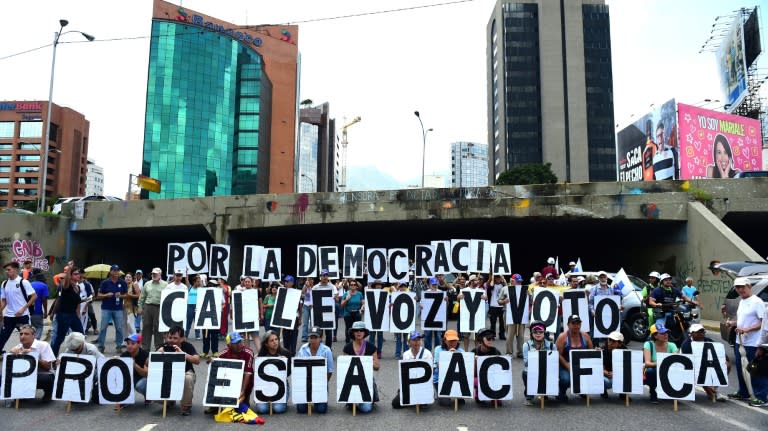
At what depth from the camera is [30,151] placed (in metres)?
120

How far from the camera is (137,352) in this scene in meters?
8.38

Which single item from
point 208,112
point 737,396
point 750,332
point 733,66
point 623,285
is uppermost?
point 208,112

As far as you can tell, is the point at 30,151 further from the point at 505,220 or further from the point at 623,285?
the point at 623,285

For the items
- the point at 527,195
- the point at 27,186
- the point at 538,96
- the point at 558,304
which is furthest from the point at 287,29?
the point at 558,304

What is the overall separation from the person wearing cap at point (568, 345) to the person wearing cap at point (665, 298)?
5.17 metres

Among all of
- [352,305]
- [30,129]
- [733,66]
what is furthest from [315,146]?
[352,305]

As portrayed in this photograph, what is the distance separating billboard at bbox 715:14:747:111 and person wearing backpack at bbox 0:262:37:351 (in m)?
64.2

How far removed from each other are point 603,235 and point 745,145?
3653 centimetres

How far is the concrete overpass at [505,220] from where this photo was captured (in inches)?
953

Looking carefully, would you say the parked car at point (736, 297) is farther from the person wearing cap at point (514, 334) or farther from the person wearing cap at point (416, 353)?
the person wearing cap at point (416, 353)

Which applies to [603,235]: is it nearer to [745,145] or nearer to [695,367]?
[695,367]

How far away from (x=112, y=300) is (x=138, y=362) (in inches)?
184

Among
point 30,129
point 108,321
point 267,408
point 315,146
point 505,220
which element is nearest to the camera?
point 267,408

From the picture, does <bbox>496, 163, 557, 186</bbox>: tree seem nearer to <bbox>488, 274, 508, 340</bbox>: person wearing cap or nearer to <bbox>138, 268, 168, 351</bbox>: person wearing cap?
<bbox>488, 274, 508, 340</bbox>: person wearing cap
